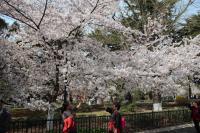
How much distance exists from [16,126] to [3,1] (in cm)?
471

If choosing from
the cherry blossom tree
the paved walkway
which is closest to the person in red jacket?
the cherry blossom tree

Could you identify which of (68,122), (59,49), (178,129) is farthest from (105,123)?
(68,122)

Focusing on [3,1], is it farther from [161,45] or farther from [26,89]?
[161,45]

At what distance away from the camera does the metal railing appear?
1202cm

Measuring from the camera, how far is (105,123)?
15.0m

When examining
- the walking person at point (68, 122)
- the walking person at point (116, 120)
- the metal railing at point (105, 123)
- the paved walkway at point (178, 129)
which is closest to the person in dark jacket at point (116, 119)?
the walking person at point (116, 120)

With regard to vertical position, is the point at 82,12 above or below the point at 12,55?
above

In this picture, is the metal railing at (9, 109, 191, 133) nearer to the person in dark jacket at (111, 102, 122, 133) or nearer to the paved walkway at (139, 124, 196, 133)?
the paved walkway at (139, 124, 196, 133)

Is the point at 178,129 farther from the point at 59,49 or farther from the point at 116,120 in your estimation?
the point at 116,120

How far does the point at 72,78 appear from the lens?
14.1 metres

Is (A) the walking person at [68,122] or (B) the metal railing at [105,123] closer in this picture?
(A) the walking person at [68,122]

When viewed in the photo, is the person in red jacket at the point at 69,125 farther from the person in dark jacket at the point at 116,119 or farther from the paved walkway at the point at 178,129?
the paved walkway at the point at 178,129

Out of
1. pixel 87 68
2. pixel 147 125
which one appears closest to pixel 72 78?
pixel 87 68

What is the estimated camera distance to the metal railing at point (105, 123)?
12.0 meters
